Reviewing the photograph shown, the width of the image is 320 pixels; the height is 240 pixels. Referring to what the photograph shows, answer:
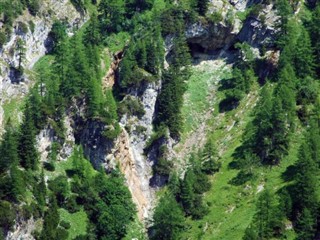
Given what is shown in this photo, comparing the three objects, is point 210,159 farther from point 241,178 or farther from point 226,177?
point 241,178

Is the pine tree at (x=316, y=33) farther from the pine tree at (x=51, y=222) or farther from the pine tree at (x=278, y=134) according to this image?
the pine tree at (x=51, y=222)

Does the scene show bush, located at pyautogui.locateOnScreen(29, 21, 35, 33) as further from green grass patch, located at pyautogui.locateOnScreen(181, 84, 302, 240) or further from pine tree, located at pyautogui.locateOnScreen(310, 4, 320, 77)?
pine tree, located at pyautogui.locateOnScreen(310, 4, 320, 77)

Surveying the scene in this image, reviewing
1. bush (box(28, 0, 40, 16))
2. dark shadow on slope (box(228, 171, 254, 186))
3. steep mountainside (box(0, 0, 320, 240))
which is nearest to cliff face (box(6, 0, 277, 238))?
steep mountainside (box(0, 0, 320, 240))

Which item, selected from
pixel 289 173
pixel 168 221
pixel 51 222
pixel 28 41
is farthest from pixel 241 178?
pixel 28 41

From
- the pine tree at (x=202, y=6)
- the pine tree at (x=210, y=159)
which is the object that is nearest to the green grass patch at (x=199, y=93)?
the pine tree at (x=210, y=159)

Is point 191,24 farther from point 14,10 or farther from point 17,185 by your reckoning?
point 17,185

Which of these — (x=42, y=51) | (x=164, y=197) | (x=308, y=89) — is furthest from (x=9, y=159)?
(x=308, y=89)
